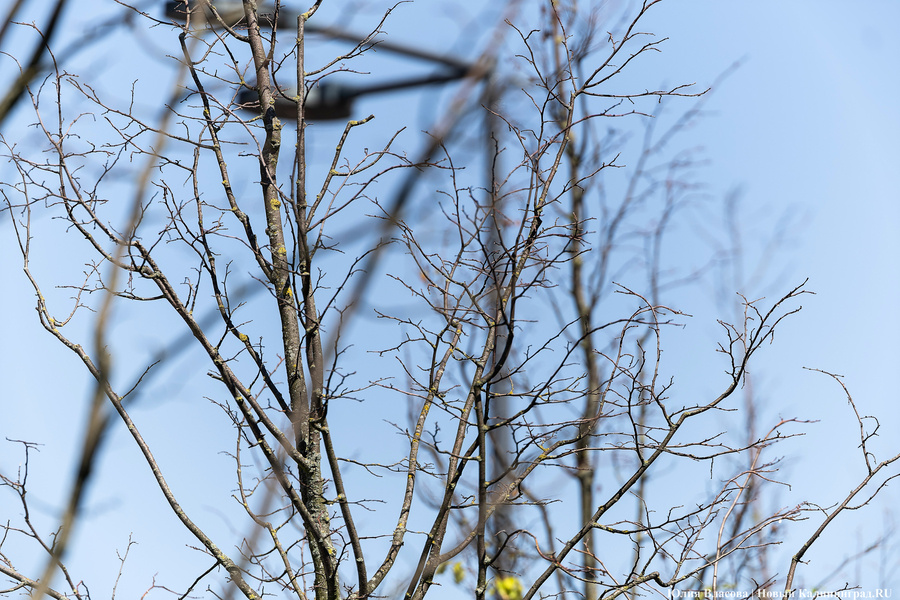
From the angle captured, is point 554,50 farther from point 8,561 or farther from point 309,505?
point 8,561

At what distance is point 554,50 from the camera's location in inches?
189

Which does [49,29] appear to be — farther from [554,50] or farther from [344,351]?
[554,50]

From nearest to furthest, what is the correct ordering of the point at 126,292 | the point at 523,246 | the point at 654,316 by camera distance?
the point at 126,292
the point at 523,246
the point at 654,316

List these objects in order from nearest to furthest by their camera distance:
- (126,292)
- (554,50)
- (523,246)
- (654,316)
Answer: (126,292) < (523,246) < (654,316) < (554,50)

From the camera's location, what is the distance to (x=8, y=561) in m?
2.31

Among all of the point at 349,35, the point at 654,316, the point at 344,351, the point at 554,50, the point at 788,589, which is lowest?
the point at 788,589

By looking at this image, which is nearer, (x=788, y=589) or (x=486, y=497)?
(x=788, y=589)

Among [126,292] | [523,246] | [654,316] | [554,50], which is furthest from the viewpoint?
[554,50]

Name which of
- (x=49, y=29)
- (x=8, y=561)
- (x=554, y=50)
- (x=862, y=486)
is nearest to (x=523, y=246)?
(x=862, y=486)

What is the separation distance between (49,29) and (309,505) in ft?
5.01

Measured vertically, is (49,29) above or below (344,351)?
above

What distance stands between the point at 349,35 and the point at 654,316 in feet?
4.43

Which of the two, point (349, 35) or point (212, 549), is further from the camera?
→ point (349, 35)

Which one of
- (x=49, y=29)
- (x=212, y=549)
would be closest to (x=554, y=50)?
(x=49, y=29)
